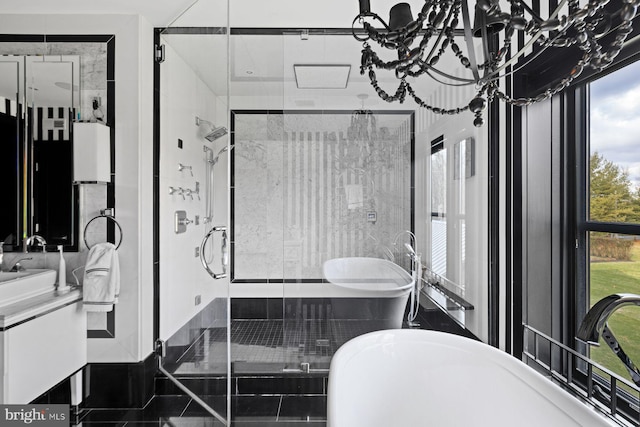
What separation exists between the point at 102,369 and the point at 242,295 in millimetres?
1117

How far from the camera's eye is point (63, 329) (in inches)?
84.3

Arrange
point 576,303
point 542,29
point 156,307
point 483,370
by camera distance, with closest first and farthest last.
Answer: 1. point 542,29
2. point 483,370
3. point 576,303
4. point 156,307

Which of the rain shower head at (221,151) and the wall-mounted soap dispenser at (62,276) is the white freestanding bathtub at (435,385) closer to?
the rain shower head at (221,151)

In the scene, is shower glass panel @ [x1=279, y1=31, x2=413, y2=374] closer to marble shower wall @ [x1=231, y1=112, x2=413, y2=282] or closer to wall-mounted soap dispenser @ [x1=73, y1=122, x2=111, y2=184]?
marble shower wall @ [x1=231, y1=112, x2=413, y2=282]

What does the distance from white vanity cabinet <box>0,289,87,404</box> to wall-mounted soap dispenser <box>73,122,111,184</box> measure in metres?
0.79

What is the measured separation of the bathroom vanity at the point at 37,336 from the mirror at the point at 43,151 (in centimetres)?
35

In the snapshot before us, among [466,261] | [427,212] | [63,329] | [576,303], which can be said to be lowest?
[63,329]

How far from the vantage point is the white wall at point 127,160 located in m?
2.40

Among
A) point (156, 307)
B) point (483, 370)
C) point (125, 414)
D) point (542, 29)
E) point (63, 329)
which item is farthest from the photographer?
point (156, 307)

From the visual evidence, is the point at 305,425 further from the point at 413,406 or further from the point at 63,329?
the point at 63,329

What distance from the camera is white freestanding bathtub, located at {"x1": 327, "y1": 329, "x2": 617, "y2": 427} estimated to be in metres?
1.29

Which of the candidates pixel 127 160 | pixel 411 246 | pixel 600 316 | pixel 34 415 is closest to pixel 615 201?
pixel 600 316

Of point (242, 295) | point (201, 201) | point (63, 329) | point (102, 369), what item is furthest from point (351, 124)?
point (102, 369)

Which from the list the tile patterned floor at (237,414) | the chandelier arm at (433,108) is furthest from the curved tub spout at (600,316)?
the tile patterned floor at (237,414)
